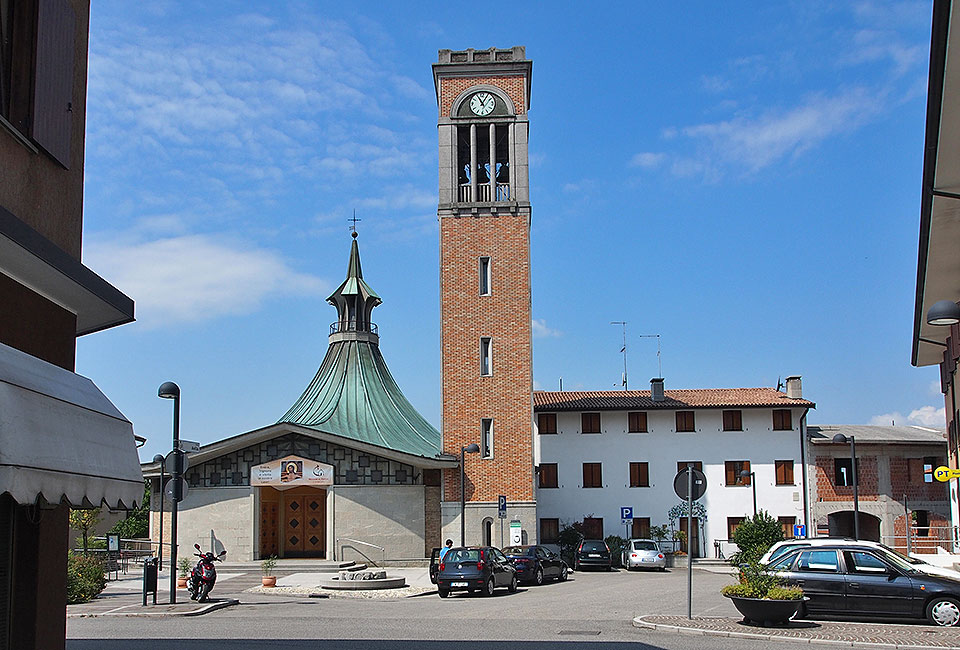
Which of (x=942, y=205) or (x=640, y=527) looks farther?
(x=640, y=527)

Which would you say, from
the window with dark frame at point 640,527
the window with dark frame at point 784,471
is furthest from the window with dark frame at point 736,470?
the window with dark frame at point 640,527

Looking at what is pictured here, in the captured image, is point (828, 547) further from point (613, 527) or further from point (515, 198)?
point (613, 527)

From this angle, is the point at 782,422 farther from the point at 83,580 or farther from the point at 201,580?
the point at 83,580

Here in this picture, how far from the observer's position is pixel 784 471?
49969 millimetres

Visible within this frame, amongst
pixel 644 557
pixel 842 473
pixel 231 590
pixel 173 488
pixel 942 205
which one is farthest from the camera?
pixel 842 473

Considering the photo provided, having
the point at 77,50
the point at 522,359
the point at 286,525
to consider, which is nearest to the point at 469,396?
the point at 522,359

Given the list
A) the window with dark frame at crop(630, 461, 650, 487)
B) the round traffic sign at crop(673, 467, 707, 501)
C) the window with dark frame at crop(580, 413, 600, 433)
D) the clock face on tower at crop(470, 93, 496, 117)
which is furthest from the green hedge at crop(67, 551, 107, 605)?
the window with dark frame at crop(630, 461, 650, 487)

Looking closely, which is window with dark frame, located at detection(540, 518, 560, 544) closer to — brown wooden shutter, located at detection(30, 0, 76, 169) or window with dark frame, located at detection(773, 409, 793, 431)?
window with dark frame, located at detection(773, 409, 793, 431)

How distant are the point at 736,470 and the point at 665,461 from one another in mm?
3533

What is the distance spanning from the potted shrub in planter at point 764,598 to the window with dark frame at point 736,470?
110 ft

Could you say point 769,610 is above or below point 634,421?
below

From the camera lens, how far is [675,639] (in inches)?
613

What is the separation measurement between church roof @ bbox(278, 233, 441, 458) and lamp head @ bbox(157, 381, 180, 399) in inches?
869

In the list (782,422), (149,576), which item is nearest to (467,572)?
(149,576)
